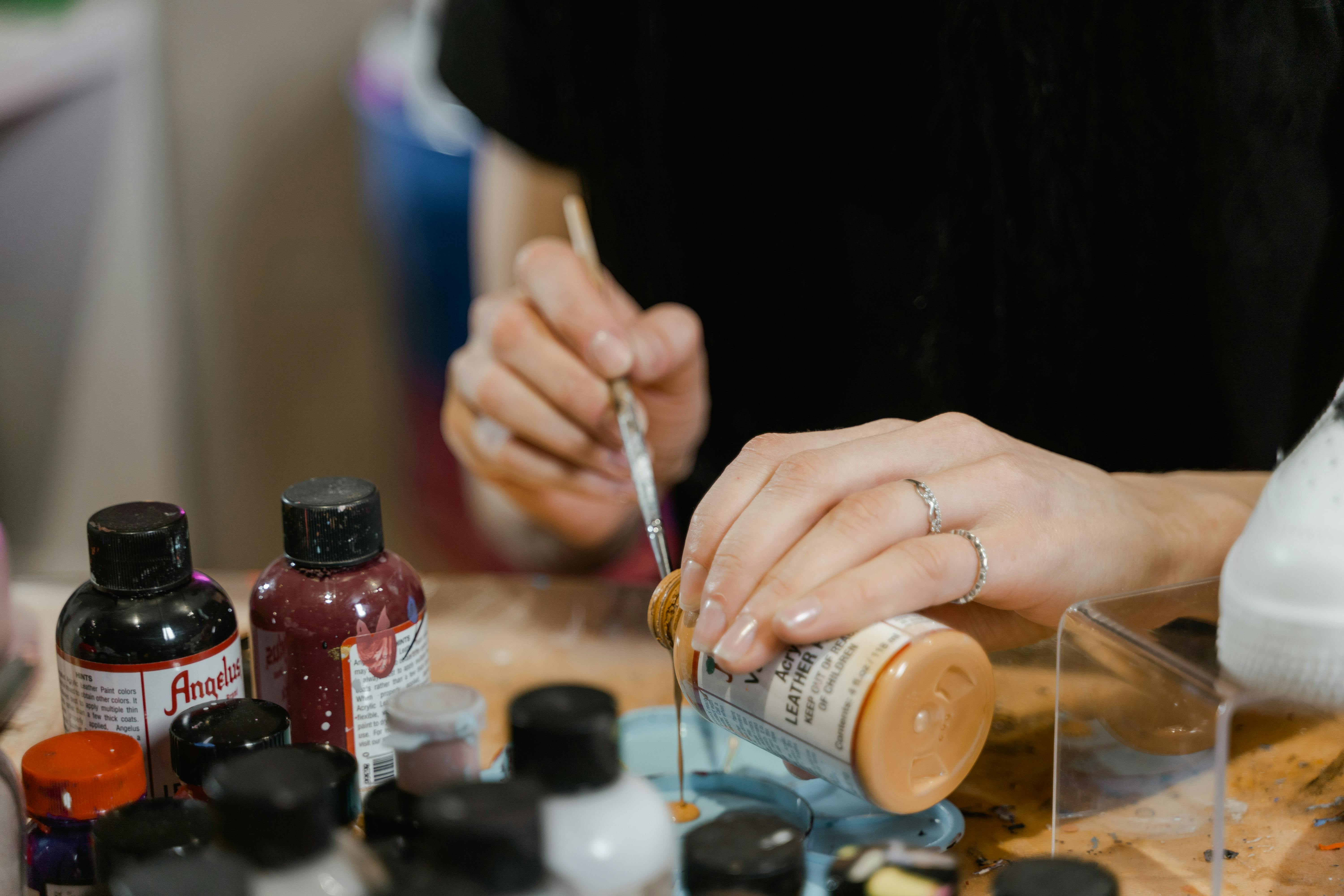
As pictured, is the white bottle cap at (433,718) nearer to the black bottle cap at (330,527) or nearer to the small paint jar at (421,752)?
the small paint jar at (421,752)

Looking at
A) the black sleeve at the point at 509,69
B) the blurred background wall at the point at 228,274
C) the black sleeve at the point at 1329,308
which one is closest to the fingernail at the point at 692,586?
the black sleeve at the point at 1329,308

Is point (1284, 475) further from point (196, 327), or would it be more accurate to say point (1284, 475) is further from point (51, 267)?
point (196, 327)

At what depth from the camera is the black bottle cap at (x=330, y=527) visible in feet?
1.62

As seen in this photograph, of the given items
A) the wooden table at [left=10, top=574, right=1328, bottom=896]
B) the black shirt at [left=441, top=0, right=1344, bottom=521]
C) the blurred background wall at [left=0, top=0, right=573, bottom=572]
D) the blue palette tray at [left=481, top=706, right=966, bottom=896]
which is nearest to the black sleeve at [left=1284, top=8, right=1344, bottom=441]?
the black shirt at [left=441, top=0, right=1344, bottom=521]

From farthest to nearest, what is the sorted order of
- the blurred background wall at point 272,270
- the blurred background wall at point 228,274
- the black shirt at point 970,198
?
A: the blurred background wall at point 272,270, the blurred background wall at point 228,274, the black shirt at point 970,198

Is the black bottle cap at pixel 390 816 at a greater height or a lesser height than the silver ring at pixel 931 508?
lesser

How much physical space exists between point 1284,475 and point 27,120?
4.88 ft

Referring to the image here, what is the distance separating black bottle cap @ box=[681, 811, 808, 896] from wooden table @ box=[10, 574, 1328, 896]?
0.48ft

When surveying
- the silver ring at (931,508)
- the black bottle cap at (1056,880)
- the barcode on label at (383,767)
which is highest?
the silver ring at (931,508)

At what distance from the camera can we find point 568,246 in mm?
858

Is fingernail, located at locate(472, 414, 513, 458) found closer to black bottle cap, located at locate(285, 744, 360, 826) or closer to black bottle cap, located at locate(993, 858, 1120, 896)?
black bottle cap, located at locate(285, 744, 360, 826)

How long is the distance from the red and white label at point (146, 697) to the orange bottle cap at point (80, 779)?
33mm

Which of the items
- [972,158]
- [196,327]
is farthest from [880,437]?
[196,327]

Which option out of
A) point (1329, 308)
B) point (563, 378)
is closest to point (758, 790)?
point (563, 378)
